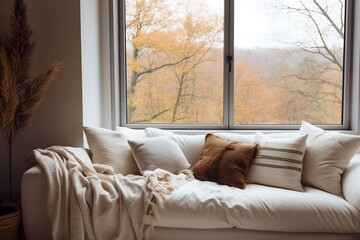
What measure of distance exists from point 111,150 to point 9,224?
0.84 m

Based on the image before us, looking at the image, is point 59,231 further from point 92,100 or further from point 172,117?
point 172,117

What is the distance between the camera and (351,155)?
236cm

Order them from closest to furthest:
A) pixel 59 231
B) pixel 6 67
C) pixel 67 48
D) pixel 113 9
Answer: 1. pixel 59 231
2. pixel 6 67
3. pixel 67 48
4. pixel 113 9

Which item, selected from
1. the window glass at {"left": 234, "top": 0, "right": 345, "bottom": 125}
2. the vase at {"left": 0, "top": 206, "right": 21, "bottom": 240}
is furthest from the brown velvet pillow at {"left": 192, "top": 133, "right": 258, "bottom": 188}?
the vase at {"left": 0, "top": 206, "right": 21, "bottom": 240}

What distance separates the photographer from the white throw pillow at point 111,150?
254cm

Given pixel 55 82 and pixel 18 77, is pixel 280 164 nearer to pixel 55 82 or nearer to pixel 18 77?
pixel 55 82

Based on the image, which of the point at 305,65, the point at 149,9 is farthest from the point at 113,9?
the point at 305,65

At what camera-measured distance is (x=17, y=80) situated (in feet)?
8.02

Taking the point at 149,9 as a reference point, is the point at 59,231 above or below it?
below

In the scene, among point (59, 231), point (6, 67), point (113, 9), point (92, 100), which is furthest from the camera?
point (113, 9)

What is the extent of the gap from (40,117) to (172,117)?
1.21 metres

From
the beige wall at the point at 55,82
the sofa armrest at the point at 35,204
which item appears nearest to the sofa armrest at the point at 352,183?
the sofa armrest at the point at 35,204

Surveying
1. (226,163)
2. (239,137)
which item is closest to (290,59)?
(239,137)

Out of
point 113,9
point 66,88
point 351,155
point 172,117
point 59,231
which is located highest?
point 113,9
